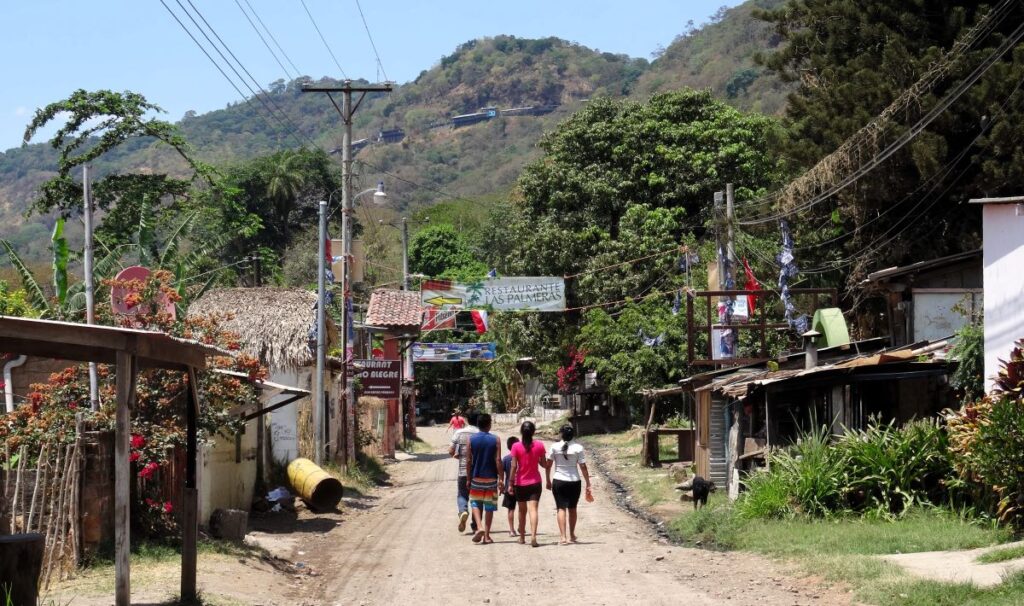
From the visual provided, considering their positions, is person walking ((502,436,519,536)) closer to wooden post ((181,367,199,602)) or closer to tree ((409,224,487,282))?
wooden post ((181,367,199,602))

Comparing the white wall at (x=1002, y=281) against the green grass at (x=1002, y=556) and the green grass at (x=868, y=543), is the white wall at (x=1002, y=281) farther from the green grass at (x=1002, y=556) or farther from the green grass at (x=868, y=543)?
the green grass at (x=1002, y=556)

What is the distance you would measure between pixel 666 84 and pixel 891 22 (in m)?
122

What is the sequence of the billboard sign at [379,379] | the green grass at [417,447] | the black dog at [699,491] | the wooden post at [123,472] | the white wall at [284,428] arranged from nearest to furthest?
the wooden post at [123,472]
the black dog at [699,491]
the white wall at [284,428]
the billboard sign at [379,379]
the green grass at [417,447]

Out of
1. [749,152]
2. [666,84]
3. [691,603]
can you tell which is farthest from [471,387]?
[666,84]

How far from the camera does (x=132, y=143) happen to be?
6225 inches

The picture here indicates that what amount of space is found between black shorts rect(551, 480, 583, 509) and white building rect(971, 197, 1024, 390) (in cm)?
546

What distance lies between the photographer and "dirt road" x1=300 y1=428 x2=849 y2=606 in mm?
11062

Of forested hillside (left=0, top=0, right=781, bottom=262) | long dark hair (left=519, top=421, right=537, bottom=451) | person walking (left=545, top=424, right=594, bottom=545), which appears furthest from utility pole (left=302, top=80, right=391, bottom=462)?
forested hillside (left=0, top=0, right=781, bottom=262)

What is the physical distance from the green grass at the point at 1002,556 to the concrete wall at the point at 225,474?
32.8ft

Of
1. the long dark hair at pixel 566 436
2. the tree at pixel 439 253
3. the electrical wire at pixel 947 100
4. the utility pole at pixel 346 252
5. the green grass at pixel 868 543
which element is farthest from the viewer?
the tree at pixel 439 253

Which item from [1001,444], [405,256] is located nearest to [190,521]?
[1001,444]

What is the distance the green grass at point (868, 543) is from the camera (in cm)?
971

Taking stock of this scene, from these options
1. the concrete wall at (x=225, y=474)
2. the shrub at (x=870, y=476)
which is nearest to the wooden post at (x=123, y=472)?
the concrete wall at (x=225, y=474)

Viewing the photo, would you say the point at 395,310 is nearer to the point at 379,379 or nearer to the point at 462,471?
the point at 379,379
